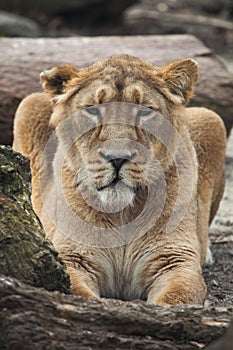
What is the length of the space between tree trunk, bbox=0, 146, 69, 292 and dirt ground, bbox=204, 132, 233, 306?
188 cm

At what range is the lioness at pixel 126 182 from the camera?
18.4 feet

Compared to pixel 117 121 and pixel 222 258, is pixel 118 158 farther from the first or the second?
pixel 222 258

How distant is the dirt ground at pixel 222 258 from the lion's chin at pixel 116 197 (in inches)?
37.3

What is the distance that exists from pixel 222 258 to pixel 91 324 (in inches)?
157

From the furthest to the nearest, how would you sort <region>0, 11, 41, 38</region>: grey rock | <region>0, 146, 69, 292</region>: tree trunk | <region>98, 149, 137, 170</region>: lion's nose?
<region>0, 11, 41, 38</region>: grey rock → <region>98, 149, 137, 170</region>: lion's nose → <region>0, 146, 69, 292</region>: tree trunk

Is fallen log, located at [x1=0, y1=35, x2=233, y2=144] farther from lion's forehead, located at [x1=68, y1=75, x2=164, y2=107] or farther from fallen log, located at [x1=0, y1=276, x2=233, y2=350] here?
fallen log, located at [x1=0, y1=276, x2=233, y2=350]

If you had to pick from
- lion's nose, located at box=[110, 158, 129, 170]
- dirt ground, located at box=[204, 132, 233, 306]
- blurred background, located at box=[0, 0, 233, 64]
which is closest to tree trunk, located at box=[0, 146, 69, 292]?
lion's nose, located at box=[110, 158, 129, 170]

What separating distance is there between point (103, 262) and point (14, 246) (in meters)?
1.63

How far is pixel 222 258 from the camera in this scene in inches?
301

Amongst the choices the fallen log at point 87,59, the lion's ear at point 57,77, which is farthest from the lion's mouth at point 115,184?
the fallen log at point 87,59

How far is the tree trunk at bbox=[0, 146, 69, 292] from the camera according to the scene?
172 inches

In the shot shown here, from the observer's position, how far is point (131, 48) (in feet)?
32.8

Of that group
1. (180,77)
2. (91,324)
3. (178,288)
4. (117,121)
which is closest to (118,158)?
(117,121)

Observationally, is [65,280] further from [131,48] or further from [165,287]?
[131,48]
